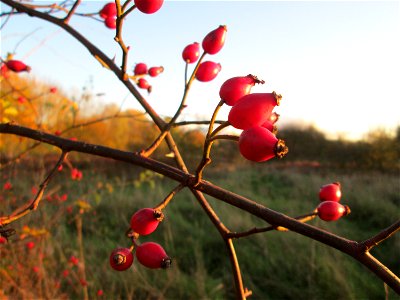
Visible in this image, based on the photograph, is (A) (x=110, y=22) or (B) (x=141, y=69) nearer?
(B) (x=141, y=69)

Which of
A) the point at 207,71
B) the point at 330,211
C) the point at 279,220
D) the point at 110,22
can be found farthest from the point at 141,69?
the point at 279,220

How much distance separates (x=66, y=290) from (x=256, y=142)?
156 inches

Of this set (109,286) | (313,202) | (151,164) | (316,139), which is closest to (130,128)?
(316,139)

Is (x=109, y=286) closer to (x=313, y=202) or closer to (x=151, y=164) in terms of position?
(x=151, y=164)

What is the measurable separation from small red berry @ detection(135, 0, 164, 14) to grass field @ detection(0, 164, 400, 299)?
2.14m

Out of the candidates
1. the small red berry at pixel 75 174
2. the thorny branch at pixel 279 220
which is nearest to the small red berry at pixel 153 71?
the thorny branch at pixel 279 220

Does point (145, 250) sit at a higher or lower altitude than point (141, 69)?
lower

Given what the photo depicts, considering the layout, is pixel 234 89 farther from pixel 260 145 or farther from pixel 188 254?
pixel 188 254

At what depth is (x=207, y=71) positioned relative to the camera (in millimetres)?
1217

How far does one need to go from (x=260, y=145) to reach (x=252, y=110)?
0.08 m

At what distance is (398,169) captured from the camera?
10594 mm

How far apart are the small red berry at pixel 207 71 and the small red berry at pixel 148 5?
32cm

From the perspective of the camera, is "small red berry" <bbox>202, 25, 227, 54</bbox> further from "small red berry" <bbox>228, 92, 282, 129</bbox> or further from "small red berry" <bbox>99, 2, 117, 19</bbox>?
"small red berry" <bbox>99, 2, 117, 19</bbox>

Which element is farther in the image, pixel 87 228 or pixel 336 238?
pixel 87 228
